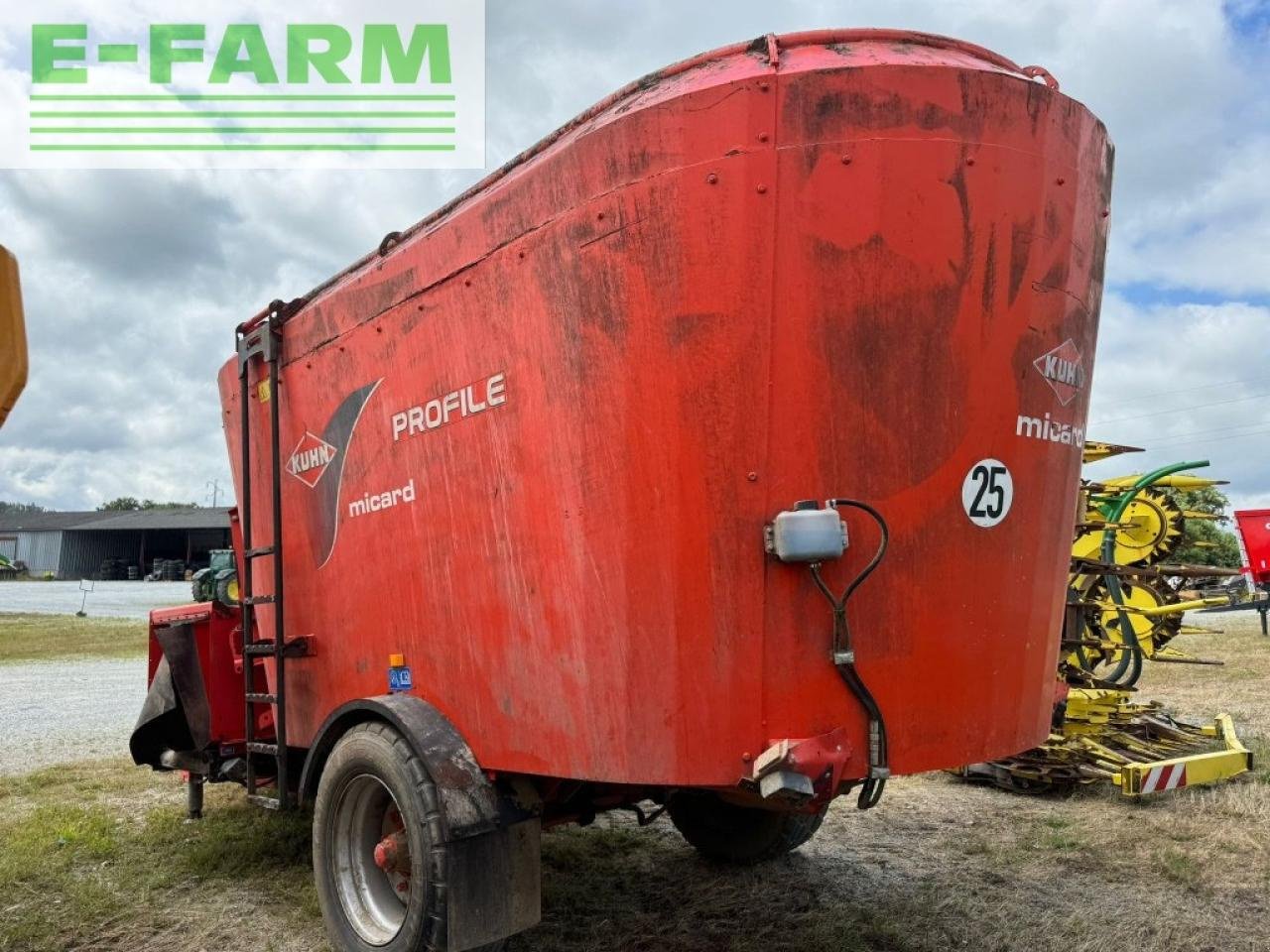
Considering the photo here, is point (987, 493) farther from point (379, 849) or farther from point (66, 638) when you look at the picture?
point (66, 638)

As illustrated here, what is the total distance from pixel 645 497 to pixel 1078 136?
1763 mm

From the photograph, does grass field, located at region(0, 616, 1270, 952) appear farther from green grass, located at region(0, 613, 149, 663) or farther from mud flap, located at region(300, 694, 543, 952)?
green grass, located at region(0, 613, 149, 663)

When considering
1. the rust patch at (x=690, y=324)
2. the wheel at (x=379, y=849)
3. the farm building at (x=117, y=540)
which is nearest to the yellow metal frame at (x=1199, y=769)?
the wheel at (x=379, y=849)

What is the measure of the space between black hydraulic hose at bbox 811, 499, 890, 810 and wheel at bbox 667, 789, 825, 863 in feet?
5.63

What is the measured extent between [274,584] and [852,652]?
2.99m

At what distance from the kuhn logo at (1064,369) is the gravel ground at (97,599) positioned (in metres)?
24.3

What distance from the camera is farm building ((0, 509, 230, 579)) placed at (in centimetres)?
5091

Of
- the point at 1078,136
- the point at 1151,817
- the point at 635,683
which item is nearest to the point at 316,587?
the point at 635,683

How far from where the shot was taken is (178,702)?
17.3 ft

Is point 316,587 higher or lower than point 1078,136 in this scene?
lower

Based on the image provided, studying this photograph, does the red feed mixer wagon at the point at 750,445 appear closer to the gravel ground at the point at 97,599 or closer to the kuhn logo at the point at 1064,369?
the kuhn logo at the point at 1064,369

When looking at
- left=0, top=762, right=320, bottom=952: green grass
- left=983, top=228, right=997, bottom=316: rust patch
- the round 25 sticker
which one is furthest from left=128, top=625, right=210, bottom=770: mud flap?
left=983, top=228, right=997, bottom=316: rust patch

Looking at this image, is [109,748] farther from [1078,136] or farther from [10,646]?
[10,646]

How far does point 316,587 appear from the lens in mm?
4410
